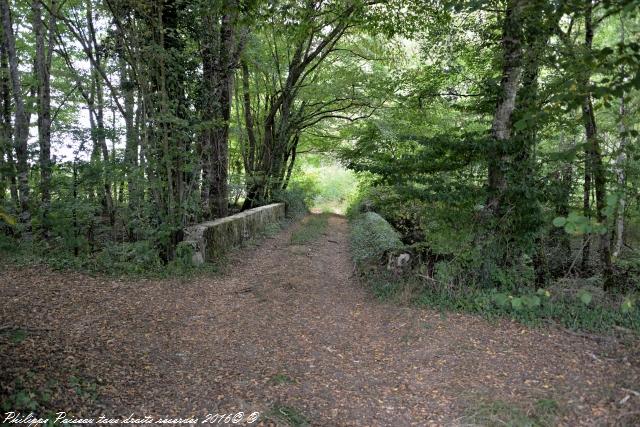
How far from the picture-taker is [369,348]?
4207 millimetres

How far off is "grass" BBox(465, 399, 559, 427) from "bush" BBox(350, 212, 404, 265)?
13.0ft

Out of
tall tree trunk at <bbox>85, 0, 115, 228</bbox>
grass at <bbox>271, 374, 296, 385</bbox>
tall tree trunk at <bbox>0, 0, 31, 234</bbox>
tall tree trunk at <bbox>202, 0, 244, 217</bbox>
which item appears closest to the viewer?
grass at <bbox>271, 374, 296, 385</bbox>

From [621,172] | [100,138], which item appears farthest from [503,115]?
[100,138]

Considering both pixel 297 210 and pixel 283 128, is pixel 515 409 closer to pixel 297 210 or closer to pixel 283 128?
pixel 283 128

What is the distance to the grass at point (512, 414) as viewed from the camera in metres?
2.76

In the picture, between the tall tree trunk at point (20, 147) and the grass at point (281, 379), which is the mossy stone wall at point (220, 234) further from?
the grass at point (281, 379)

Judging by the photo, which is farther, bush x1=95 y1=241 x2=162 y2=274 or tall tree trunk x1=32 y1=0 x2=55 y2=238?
tall tree trunk x1=32 y1=0 x2=55 y2=238

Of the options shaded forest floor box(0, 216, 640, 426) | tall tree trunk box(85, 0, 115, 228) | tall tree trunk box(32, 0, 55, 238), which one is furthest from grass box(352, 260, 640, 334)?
tall tree trunk box(32, 0, 55, 238)

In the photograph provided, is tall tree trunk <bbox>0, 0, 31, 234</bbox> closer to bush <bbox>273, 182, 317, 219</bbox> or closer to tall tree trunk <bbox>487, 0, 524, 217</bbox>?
tall tree trunk <bbox>487, 0, 524, 217</bbox>

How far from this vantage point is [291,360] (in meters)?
3.87

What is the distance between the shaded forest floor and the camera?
9.57 ft

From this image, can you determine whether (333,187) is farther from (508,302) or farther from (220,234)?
(508,302)

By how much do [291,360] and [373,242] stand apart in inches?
216

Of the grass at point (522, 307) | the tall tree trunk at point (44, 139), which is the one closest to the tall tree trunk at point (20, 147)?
the tall tree trunk at point (44, 139)
